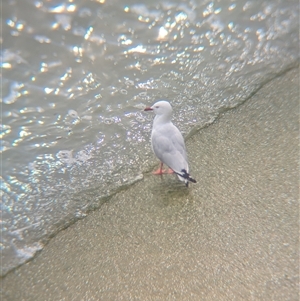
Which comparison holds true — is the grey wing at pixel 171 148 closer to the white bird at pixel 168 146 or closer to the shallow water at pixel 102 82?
the white bird at pixel 168 146

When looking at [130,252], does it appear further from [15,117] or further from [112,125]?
[15,117]

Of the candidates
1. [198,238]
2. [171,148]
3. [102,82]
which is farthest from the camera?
[102,82]

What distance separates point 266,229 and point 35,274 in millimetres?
999

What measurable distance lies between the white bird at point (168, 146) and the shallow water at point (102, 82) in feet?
0.79

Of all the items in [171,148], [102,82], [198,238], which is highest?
[102,82]

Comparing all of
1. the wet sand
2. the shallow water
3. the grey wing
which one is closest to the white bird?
the grey wing

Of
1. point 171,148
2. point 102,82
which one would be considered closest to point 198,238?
point 171,148

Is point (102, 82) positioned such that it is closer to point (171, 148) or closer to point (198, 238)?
point (171, 148)

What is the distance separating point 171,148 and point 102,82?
752mm

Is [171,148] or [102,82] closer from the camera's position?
[171,148]

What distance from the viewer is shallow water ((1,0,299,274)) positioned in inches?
70.6

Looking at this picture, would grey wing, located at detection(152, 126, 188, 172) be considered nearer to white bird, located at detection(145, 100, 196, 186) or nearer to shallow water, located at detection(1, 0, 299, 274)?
white bird, located at detection(145, 100, 196, 186)

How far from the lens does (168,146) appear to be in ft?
5.39

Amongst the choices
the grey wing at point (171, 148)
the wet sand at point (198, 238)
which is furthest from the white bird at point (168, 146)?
the wet sand at point (198, 238)
